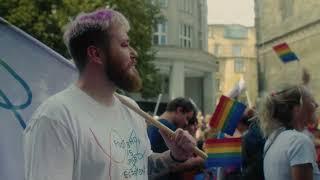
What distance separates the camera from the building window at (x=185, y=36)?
46469mm

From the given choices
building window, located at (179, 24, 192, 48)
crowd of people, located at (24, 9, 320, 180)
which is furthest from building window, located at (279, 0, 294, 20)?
crowd of people, located at (24, 9, 320, 180)

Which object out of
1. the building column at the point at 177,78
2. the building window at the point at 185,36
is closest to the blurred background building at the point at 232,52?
the building window at the point at 185,36

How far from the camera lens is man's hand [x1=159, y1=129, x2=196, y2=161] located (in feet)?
9.21

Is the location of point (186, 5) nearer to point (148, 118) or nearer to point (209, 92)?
point (209, 92)

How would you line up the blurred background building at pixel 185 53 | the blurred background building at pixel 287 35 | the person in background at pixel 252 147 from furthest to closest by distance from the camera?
1. the blurred background building at pixel 185 53
2. the blurred background building at pixel 287 35
3. the person in background at pixel 252 147

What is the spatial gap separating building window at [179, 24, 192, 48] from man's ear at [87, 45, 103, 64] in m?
43.1

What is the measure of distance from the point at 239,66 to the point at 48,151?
94.7m

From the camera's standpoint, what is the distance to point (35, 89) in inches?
141

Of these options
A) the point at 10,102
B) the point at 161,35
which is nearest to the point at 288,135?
the point at 10,102

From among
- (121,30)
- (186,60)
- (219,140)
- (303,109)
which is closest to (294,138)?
(303,109)

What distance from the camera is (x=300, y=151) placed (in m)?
3.73

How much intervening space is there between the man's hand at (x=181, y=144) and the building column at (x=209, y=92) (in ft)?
149

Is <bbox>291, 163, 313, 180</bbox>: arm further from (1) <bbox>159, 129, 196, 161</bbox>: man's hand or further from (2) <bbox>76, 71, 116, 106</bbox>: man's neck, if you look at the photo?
(2) <bbox>76, 71, 116, 106</bbox>: man's neck

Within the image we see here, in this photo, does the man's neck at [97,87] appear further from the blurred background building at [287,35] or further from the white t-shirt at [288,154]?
the blurred background building at [287,35]
